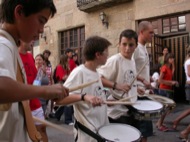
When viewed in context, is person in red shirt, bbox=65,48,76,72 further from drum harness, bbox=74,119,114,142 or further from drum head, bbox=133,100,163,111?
drum harness, bbox=74,119,114,142

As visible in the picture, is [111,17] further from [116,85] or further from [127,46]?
[116,85]

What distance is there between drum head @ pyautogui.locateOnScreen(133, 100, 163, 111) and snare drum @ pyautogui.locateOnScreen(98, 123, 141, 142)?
0.43 m

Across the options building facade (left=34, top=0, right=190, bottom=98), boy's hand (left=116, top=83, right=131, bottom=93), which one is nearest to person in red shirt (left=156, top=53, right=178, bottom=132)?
building facade (left=34, top=0, right=190, bottom=98)

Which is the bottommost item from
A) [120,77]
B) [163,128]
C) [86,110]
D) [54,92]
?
[163,128]

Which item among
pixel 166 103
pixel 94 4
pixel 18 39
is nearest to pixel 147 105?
pixel 166 103

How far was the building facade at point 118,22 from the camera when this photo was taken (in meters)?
8.66

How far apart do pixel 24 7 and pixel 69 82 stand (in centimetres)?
134

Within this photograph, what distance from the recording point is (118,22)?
997cm

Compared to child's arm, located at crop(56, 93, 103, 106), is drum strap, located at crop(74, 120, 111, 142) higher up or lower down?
lower down

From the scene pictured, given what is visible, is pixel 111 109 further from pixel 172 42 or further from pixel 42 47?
pixel 42 47

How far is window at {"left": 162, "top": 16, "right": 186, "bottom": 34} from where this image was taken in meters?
8.58

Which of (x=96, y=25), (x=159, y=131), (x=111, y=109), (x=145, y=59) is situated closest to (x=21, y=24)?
(x=111, y=109)

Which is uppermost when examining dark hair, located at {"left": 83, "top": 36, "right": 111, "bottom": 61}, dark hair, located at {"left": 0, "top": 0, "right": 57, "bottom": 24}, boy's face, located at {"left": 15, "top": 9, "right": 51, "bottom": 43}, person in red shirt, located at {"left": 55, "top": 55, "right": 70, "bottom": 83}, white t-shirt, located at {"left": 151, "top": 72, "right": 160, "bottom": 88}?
dark hair, located at {"left": 0, "top": 0, "right": 57, "bottom": 24}

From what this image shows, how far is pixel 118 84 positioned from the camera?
2.98m
